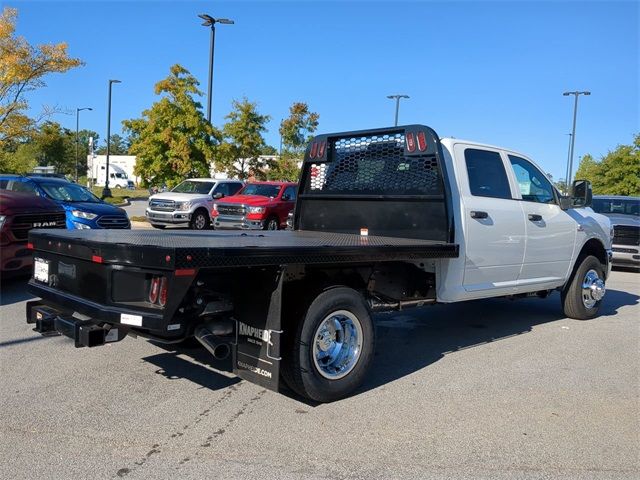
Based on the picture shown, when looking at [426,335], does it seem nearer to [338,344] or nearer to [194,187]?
[338,344]

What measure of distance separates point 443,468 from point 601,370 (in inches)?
118

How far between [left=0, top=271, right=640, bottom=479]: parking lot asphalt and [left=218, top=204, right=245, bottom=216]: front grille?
11.3m

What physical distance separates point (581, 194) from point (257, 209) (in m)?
11.5

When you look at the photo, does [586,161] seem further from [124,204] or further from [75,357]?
→ [75,357]

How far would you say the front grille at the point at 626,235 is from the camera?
42.7 feet

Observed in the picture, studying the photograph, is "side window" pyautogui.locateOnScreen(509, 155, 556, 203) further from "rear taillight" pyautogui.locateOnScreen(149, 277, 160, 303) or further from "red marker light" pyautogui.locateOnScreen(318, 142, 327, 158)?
"rear taillight" pyautogui.locateOnScreen(149, 277, 160, 303)

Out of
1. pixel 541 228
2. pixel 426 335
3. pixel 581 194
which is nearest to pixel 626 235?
pixel 581 194

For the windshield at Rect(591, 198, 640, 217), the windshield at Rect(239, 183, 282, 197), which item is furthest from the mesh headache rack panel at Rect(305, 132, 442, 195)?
the windshield at Rect(239, 183, 282, 197)

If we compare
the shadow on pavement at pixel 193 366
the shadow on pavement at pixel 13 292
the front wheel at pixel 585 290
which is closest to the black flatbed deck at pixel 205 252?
the shadow on pavement at pixel 193 366

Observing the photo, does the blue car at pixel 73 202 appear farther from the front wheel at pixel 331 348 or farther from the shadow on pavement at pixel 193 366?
the front wheel at pixel 331 348

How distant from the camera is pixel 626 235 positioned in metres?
13.2

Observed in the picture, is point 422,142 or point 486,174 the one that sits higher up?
point 422,142

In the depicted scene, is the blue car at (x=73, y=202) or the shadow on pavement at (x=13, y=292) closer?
the shadow on pavement at (x=13, y=292)

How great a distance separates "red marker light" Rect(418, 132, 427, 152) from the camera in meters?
5.35
